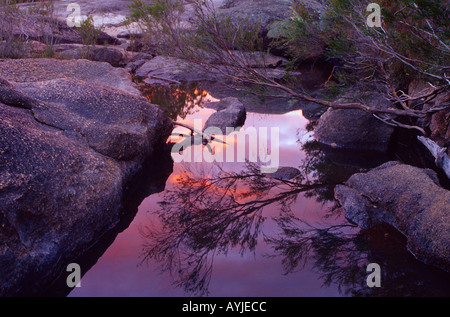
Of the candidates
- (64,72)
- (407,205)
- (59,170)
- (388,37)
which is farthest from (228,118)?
(59,170)

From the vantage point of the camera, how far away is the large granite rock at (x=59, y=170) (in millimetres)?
2992

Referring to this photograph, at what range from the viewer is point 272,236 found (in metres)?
4.02

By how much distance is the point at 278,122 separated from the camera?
7.50 metres

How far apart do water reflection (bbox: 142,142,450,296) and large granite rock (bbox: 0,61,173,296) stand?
0.59m

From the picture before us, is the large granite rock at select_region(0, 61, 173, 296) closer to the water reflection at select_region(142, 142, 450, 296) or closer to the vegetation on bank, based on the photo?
the water reflection at select_region(142, 142, 450, 296)

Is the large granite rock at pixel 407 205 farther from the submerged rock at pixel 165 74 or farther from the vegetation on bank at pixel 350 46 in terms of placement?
the submerged rock at pixel 165 74

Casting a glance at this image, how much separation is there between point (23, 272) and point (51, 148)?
3.77ft

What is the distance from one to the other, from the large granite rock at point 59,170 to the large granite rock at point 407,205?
7.90ft

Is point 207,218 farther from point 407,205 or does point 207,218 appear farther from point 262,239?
point 407,205

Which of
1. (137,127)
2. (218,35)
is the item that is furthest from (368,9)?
(137,127)

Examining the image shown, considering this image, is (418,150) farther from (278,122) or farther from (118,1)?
(118,1)

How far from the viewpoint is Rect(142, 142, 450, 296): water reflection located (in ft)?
11.1

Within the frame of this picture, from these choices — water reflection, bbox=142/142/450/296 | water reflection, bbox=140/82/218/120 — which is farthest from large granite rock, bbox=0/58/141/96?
water reflection, bbox=142/142/450/296

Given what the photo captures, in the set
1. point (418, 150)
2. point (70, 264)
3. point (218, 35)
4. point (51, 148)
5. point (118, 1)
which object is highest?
point (118, 1)
